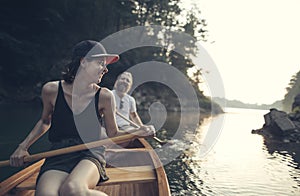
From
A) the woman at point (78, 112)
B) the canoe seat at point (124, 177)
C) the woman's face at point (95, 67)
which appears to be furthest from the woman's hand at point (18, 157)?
the woman's face at point (95, 67)

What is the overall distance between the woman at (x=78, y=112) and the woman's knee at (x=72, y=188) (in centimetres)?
17

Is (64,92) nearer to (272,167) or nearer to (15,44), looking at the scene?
(272,167)

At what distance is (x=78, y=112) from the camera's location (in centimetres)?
248

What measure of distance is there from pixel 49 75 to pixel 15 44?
15.8ft

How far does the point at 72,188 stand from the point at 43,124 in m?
0.91

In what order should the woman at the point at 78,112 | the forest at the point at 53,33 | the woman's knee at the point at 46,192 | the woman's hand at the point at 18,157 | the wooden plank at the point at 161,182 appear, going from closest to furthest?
the woman's knee at the point at 46,192 < the woman at the point at 78,112 < the woman's hand at the point at 18,157 < the wooden plank at the point at 161,182 < the forest at the point at 53,33

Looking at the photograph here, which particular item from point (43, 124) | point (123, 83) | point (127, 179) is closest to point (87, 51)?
point (43, 124)

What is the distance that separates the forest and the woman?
25.0 meters

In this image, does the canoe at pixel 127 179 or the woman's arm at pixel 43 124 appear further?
the canoe at pixel 127 179

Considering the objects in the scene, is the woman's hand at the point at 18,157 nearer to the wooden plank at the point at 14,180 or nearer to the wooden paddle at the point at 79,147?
the wooden paddle at the point at 79,147

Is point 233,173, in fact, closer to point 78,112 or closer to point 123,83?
point 123,83

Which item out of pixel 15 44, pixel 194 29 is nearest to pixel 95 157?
pixel 15 44

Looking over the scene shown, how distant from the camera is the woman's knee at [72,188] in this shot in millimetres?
2082

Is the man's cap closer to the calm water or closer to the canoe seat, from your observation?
the canoe seat
